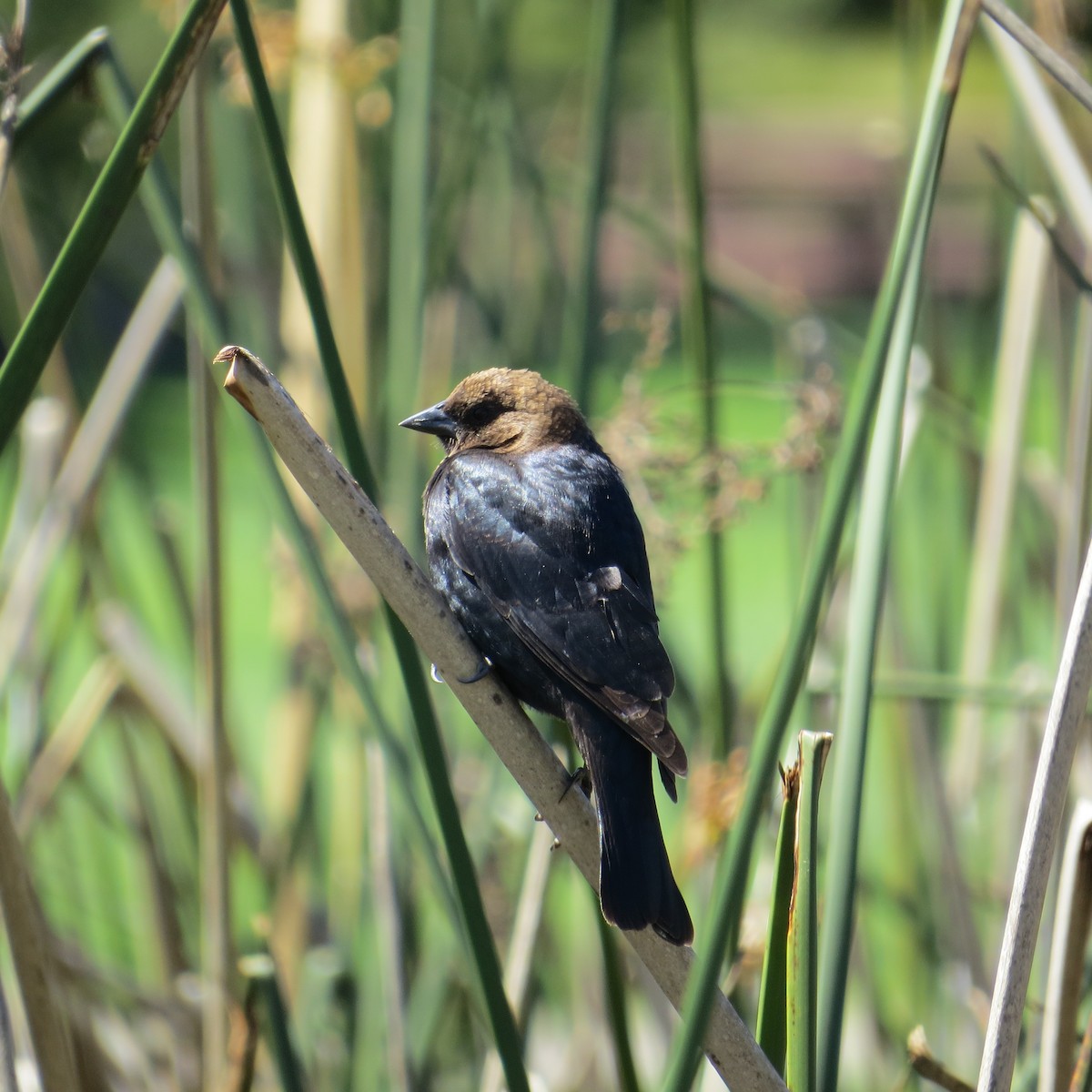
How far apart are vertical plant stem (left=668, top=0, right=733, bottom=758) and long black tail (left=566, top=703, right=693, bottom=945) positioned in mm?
144

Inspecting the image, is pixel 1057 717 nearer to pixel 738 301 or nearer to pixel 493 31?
pixel 738 301

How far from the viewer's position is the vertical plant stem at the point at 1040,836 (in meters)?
0.88

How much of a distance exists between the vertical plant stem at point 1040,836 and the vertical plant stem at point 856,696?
11 centimetres

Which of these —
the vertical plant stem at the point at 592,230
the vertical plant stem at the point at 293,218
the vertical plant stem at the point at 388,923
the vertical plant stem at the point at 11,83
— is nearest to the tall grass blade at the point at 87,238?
the vertical plant stem at the point at 293,218

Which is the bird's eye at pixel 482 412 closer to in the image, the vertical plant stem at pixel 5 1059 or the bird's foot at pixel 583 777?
the bird's foot at pixel 583 777

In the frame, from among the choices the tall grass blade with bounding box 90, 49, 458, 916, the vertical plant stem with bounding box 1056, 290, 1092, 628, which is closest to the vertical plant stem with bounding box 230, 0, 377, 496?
the tall grass blade with bounding box 90, 49, 458, 916

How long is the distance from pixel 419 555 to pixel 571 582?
310 mm

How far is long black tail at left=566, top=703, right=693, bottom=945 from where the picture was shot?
97 centimetres

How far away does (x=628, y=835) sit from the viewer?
1056mm

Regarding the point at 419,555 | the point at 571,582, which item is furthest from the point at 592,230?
the point at 419,555

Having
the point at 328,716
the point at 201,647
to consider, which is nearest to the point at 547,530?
the point at 201,647

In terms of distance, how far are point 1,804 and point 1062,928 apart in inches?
33.6

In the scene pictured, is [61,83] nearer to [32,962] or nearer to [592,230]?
[592,230]

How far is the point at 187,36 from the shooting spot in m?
0.87
